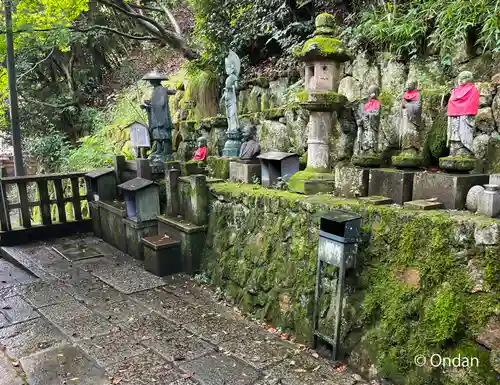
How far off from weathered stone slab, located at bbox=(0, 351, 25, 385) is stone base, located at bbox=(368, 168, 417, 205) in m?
4.22

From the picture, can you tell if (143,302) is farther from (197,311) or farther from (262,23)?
(262,23)

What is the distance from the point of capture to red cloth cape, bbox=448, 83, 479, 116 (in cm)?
396

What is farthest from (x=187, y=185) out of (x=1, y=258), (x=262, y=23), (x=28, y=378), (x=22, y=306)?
(x=262, y=23)

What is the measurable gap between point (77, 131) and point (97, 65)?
3.22 metres

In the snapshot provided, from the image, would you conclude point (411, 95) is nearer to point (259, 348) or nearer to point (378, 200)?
point (378, 200)

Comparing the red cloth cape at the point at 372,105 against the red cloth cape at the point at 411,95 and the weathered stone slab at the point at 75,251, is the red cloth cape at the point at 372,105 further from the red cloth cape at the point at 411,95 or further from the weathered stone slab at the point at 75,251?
the weathered stone slab at the point at 75,251

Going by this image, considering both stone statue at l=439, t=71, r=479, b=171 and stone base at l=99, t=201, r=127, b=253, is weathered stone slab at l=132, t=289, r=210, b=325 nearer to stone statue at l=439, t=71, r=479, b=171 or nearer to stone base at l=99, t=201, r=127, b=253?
stone base at l=99, t=201, r=127, b=253

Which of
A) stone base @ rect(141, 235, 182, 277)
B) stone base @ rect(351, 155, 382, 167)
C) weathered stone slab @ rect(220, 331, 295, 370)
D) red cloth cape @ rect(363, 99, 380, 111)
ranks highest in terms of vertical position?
red cloth cape @ rect(363, 99, 380, 111)

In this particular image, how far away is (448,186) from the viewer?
3.96 meters

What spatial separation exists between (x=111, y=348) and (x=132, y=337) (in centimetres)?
29

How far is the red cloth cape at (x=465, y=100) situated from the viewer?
13.0ft

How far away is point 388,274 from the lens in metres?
3.81

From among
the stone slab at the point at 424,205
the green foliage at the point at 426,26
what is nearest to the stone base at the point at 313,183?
the stone slab at the point at 424,205

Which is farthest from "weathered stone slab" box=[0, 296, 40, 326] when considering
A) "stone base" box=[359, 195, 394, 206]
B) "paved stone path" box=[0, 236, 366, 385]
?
"stone base" box=[359, 195, 394, 206]
